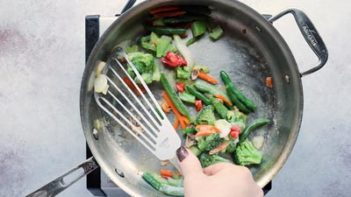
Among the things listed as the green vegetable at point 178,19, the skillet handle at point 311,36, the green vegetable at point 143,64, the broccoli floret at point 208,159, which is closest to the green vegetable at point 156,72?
the green vegetable at point 143,64

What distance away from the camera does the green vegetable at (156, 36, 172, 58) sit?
1.46 m

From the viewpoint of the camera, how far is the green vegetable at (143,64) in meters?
1.43

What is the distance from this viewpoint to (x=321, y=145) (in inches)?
64.2

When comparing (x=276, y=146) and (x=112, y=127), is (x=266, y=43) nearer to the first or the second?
(x=276, y=146)

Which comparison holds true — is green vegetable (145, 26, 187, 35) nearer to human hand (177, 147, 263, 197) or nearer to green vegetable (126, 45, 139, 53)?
green vegetable (126, 45, 139, 53)

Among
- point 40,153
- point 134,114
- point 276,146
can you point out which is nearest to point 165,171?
point 134,114

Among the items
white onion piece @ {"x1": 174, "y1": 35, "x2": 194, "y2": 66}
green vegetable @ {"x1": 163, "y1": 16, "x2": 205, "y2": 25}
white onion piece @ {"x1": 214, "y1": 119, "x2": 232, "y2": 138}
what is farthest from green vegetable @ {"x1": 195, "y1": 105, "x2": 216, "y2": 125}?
green vegetable @ {"x1": 163, "y1": 16, "x2": 205, "y2": 25}

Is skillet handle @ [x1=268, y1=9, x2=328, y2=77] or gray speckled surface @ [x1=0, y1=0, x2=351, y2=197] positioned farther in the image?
gray speckled surface @ [x1=0, y1=0, x2=351, y2=197]

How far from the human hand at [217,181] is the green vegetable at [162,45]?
0.34 m

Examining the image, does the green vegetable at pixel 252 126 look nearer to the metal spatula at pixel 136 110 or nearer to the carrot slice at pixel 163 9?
the metal spatula at pixel 136 110

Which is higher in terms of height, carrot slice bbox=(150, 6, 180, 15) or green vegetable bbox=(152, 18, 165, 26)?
carrot slice bbox=(150, 6, 180, 15)

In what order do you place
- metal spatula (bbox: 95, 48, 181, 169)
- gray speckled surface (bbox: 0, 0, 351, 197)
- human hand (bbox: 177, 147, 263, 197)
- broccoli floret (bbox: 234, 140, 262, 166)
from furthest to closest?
1. gray speckled surface (bbox: 0, 0, 351, 197)
2. broccoli floret (bbox: 234, 140, 262, 166)
3. metal spatula (bbox: 95, 48, 181, 169)
4. human hand (bbox: 177, 147, 263, 197)

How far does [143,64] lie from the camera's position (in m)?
1.44

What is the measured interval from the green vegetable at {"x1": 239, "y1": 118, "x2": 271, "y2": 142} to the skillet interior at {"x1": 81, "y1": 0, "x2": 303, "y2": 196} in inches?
0.7
